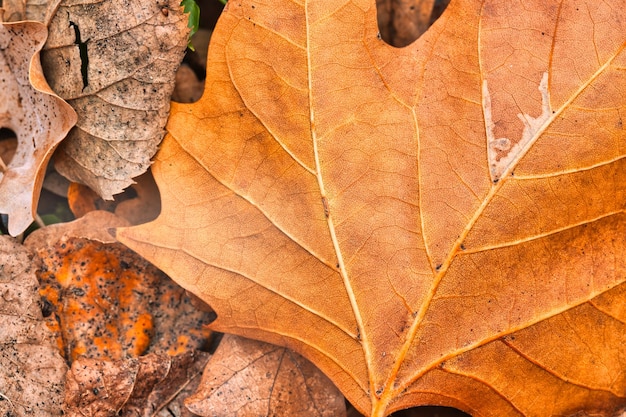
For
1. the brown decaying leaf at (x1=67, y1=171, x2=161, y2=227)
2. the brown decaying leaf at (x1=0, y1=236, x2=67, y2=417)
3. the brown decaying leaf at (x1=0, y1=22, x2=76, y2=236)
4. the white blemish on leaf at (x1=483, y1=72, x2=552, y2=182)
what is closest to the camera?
the white blemish on leaf at (x1=483, y1=72, x2=552, y2=182)

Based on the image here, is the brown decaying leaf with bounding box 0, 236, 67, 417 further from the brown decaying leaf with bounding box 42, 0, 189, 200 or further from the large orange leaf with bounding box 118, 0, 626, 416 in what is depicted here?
the large orange leaf with bounding box 118, 0, 626, 416

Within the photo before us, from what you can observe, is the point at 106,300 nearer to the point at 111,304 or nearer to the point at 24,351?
the point at 111,304

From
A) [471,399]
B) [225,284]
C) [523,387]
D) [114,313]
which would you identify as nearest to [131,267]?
[114,313]

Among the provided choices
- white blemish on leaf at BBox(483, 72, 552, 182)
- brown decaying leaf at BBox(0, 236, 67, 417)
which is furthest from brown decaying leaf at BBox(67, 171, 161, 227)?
white blemish on leaf at BBox(483, 72, 552, 182)

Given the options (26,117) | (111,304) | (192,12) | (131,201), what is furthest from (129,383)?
(192,12)

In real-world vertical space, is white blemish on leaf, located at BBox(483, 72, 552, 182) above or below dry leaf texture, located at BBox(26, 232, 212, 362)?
above

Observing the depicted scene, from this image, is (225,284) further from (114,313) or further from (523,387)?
(523,387)
